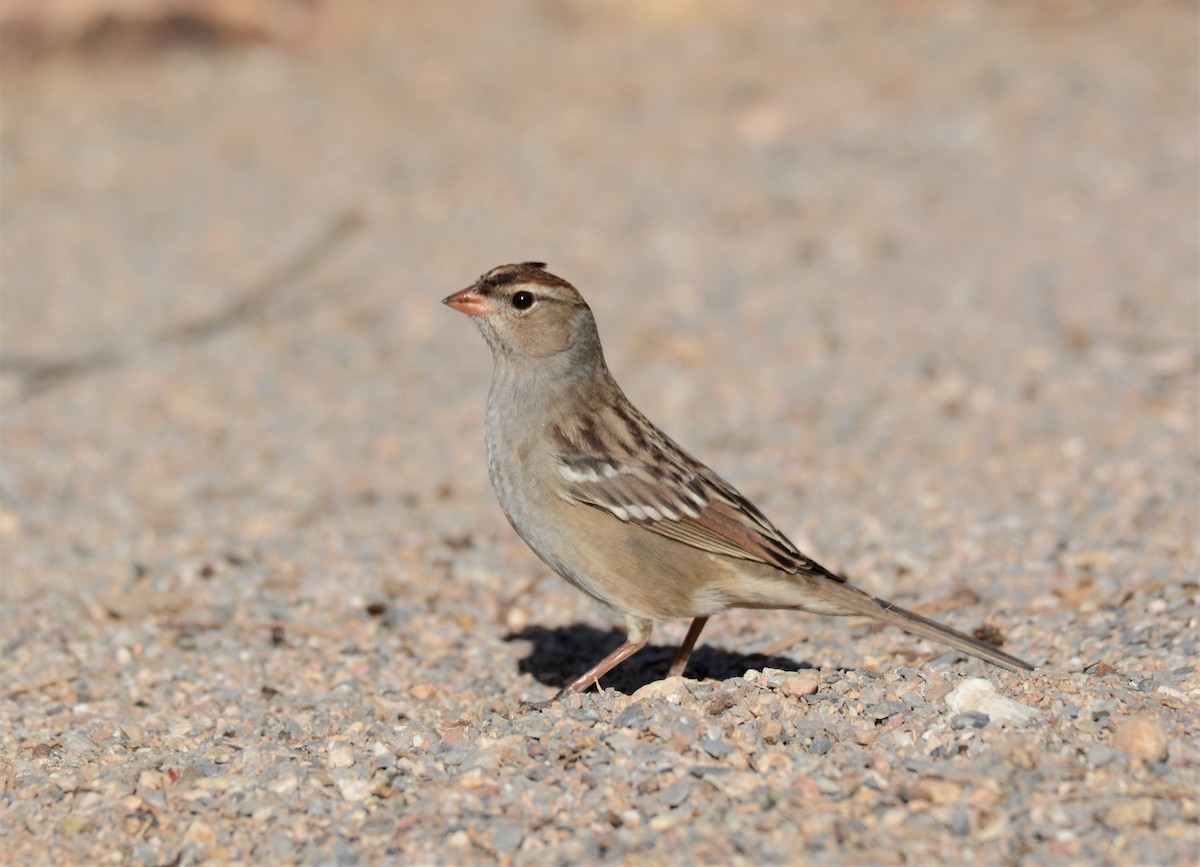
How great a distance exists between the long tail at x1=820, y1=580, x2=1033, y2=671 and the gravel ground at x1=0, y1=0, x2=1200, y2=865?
0.55 ft

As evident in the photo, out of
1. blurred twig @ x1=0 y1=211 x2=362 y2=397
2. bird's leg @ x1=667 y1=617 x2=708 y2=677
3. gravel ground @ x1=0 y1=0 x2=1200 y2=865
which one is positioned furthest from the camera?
blurred twig @ x1=0 y1=211 x2=362 y2=397

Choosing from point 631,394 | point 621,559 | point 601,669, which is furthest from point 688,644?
point 631,394

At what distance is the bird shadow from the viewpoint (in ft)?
20.5

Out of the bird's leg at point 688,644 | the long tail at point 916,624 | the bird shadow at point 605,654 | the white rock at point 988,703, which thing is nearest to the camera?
the white rock at point 988,703

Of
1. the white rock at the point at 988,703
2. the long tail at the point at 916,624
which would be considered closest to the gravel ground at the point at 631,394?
the white rock at the point at 988,703

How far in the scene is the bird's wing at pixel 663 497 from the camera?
5.54 meters

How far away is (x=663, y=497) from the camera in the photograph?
5.65 meters

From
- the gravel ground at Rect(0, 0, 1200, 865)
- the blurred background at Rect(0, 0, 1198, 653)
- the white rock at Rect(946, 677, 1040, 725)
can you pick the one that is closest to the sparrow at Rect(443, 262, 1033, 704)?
the gravel ground at Rect(0, 0, 1200, 865)

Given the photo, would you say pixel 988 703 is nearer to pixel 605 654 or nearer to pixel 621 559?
pixel 621 559

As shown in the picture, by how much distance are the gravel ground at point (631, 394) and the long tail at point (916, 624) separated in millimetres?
168

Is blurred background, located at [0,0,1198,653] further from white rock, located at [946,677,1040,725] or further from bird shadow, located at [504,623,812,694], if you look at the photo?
white rock, located at [946,677,1040,725]

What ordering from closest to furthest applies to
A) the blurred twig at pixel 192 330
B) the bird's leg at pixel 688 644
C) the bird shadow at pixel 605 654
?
1. the bird's leg at pixel 688 644
2. the bird shadow at pixel 605 654
3. the blurred twig at pixel 192 330

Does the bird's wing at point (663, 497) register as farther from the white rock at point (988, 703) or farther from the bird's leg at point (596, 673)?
the white rock at point (988, 703)

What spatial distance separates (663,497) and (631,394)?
169 inches
